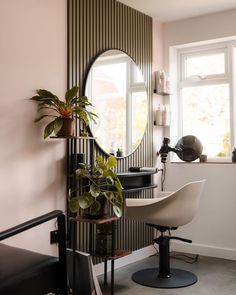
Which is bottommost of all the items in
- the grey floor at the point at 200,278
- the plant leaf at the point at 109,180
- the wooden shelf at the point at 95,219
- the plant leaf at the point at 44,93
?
the grey floor at the point at 200,278

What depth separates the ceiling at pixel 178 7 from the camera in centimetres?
382

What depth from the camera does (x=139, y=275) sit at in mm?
3381

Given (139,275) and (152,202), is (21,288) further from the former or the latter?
(139,275)

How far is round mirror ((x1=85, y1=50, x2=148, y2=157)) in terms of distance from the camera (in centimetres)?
350

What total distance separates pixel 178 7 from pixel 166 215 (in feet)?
7.03

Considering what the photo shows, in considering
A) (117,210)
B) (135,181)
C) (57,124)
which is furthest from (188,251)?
(57,124)

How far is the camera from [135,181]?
3674 mm

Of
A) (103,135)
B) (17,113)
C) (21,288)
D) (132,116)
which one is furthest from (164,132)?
(21,288)

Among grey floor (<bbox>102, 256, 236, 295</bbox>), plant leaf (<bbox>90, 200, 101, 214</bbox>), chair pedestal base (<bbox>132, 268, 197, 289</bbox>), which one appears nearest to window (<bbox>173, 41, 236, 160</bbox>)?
grey floor (<bbox>102, 256, 236, 295</bbox>)

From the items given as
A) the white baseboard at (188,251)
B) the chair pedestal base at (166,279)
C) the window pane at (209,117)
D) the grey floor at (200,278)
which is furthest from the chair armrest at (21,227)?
the window pane at (209,117)

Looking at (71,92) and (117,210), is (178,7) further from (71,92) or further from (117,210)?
(117,210)

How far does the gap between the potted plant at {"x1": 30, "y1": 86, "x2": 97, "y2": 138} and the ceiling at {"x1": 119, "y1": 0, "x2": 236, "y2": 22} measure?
139 cm

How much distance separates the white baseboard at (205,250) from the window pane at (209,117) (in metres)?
1.00

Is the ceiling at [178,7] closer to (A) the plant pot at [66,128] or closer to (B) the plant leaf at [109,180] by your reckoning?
(A) the plant pot at [66,128]
